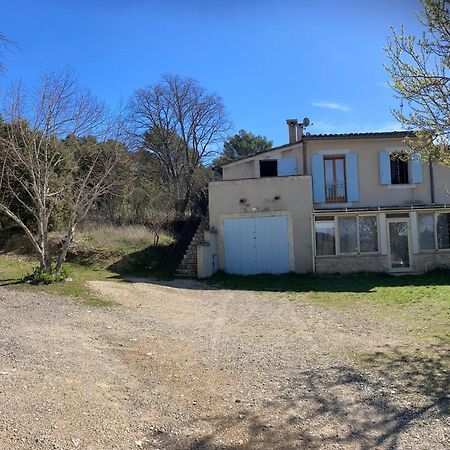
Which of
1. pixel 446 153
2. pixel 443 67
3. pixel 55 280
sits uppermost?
pixel 443 67

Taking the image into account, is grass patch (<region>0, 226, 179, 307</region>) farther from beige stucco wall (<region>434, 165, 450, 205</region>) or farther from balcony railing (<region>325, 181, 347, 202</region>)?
beige stucco wall (<region>434, 165, 450, 205</region>)

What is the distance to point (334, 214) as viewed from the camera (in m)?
18.2

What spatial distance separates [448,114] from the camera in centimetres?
631

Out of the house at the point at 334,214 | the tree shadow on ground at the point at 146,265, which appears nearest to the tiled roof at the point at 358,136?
the house at the point at 334,214

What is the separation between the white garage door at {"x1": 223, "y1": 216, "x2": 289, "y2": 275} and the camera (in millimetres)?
18453

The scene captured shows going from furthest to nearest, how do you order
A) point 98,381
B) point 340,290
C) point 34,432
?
point 340,290 < point 98,381 < point 34,432

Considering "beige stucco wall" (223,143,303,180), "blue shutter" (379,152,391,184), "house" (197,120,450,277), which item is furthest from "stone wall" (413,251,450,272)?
"beige stucco wall" (223,143,303,180)

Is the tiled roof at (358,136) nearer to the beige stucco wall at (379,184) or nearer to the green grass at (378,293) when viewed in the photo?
the beige stucco wall at (379,184)

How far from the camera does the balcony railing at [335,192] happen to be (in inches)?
783

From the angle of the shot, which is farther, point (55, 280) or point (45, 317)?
point (55, 280)

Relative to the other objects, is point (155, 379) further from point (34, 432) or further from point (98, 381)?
point (34, 432)

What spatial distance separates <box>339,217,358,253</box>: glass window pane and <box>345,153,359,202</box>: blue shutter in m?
1.82

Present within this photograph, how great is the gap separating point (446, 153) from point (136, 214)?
21250mm

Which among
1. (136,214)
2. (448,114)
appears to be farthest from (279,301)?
(136,214)
